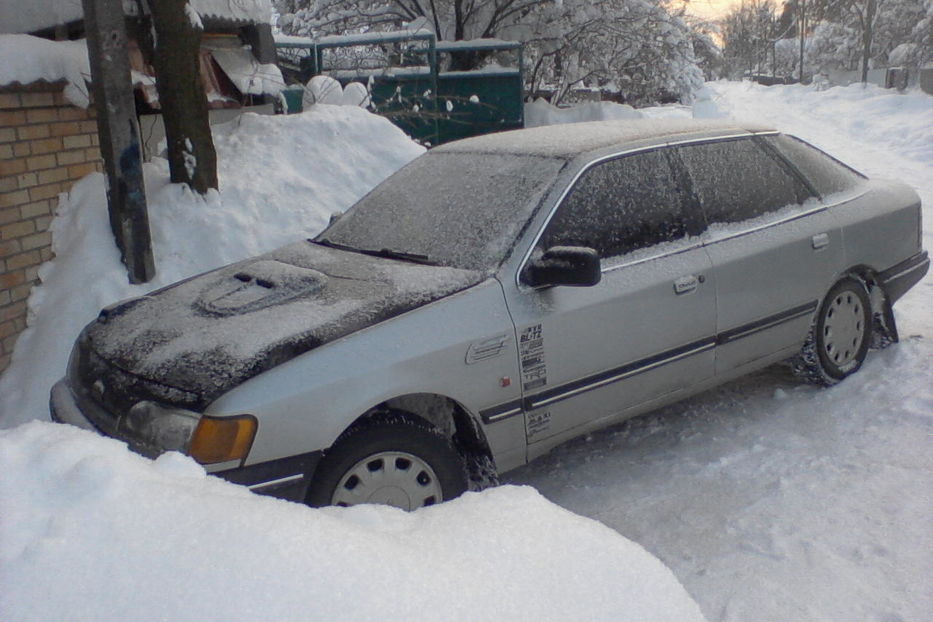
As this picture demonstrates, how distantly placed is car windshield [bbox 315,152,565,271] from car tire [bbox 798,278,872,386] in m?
1.85

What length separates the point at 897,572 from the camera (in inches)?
121

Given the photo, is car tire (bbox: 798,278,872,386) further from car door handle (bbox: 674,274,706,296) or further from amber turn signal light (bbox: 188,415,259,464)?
amber turn signal light (bbox: 188,415,259,464)

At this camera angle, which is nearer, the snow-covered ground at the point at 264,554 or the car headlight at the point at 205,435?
the snow-covered ground at the point at 264,554

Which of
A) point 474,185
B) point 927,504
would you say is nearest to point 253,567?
point 474,185

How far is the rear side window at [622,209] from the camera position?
3.69m

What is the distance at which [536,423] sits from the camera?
11.5 ft

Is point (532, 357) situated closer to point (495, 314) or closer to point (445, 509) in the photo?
point (495, 314)

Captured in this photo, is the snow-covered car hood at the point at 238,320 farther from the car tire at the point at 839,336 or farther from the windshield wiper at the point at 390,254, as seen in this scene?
the car tire at the point at 839,336

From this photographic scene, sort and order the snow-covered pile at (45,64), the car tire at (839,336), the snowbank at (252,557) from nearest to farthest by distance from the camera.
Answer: the snowbank at (252,557), the car tire at (839,336), the snow-covered pile at (45,64)

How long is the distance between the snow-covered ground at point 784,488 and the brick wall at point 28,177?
126 inches

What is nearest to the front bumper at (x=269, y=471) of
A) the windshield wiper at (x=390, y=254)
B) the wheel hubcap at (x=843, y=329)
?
the windshield wiper at (x=390, y=254)

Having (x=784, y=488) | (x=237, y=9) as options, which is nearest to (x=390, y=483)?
(x=784, y=488)

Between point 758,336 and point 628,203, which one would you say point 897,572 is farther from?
point 628,203

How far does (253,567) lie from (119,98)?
14.6 feet
